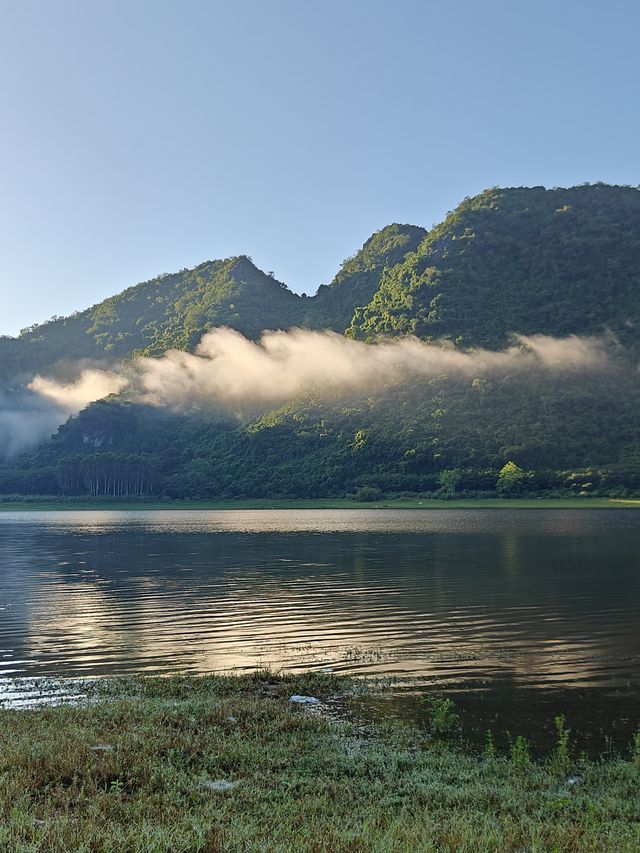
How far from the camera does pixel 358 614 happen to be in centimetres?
4244

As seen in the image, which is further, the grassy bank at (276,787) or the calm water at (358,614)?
the calm water at (358,614)

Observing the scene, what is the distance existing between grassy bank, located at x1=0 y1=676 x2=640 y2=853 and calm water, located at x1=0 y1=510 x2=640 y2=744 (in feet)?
20.0

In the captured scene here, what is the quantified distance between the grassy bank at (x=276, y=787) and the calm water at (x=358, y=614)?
609cm

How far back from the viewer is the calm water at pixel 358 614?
28.8m

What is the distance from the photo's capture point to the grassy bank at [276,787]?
1127cm

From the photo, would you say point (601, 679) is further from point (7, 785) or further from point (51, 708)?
point (7, 785)

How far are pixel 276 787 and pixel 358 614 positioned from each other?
28.0 metres

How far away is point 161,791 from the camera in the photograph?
13.9 m

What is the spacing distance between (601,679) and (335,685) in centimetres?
1011

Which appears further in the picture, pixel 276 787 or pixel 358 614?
pixel 358 614

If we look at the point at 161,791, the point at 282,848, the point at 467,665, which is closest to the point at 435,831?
the point at 282,848

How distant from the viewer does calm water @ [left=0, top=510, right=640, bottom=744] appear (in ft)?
94.6

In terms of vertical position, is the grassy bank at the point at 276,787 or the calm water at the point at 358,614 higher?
the grassy bank at the point at 276,787

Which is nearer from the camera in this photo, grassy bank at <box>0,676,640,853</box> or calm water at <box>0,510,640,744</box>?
grassy bank at <box>0,676,640,853</box>
